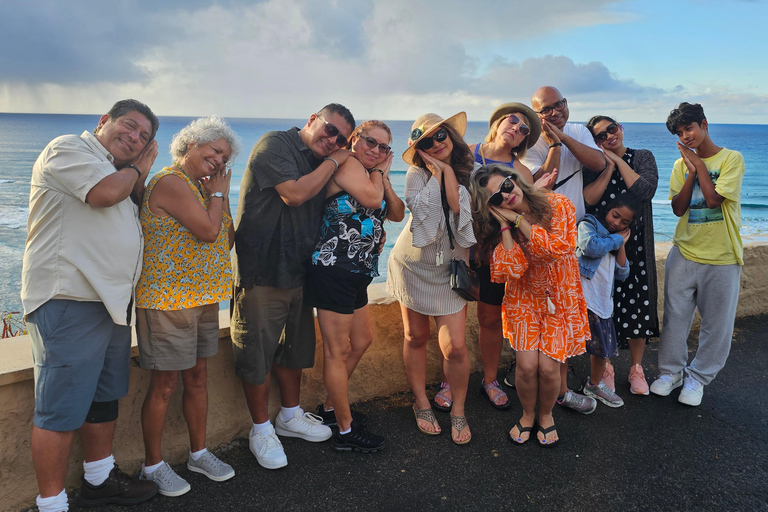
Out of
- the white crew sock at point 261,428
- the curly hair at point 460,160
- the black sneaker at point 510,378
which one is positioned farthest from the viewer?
the black sneaker at point 510,378

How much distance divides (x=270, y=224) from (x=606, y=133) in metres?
2.43

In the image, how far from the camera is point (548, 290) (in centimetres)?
305

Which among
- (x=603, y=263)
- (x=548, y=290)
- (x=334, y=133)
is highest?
(x=334, y=133)

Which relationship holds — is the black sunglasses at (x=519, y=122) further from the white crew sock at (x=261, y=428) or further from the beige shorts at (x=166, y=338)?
the white crew sock at (x=261, y=428)

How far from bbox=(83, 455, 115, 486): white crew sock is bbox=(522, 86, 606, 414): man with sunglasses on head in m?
2.74

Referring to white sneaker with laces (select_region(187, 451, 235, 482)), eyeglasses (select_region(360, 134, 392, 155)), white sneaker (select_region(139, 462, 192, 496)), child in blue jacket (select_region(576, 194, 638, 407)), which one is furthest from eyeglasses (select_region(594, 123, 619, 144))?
white sneaker (select_region(139, 462, 192, 496))

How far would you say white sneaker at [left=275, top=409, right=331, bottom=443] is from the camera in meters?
3.09

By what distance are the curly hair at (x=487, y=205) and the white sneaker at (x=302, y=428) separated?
1.53 m

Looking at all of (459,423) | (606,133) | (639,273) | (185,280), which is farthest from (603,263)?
(185,280)

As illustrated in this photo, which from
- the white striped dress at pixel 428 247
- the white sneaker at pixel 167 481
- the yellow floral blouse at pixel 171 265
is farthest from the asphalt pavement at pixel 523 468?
the yellow floral blouse at pixel 171 265

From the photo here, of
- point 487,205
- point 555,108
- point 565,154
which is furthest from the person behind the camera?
point 565,154

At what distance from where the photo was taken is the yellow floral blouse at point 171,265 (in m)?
2.47

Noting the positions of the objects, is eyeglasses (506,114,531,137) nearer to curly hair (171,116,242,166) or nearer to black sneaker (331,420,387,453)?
curly hair (171,116,242,166)

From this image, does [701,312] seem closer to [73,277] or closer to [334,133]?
[334,133]
